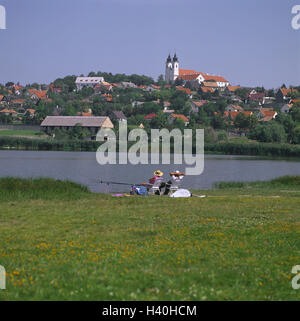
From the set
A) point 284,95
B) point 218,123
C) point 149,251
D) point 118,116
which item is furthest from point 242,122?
point 149,251

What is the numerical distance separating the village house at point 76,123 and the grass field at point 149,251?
337 feet

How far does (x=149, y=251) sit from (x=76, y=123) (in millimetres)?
112982

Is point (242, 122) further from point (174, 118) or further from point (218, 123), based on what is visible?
point (174, 118)

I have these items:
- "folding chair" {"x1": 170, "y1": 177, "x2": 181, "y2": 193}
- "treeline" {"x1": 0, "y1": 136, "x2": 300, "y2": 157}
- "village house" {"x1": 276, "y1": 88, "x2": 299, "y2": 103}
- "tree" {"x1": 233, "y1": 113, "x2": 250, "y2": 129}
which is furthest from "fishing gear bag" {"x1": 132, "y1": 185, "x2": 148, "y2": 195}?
"village house" {"x1": 276, "y1": 88, "x2": 299, "y2": 103}

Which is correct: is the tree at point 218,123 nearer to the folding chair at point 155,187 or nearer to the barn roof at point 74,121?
the barn roof at point 74,121

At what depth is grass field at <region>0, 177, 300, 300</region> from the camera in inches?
368

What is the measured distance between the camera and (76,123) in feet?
405

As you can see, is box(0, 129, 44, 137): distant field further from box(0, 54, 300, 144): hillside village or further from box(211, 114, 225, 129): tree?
box(211, 114, 225, 129): tree

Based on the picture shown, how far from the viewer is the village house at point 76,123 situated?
123 metres

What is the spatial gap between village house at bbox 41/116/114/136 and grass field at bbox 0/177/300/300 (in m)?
103

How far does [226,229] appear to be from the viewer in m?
14.8
